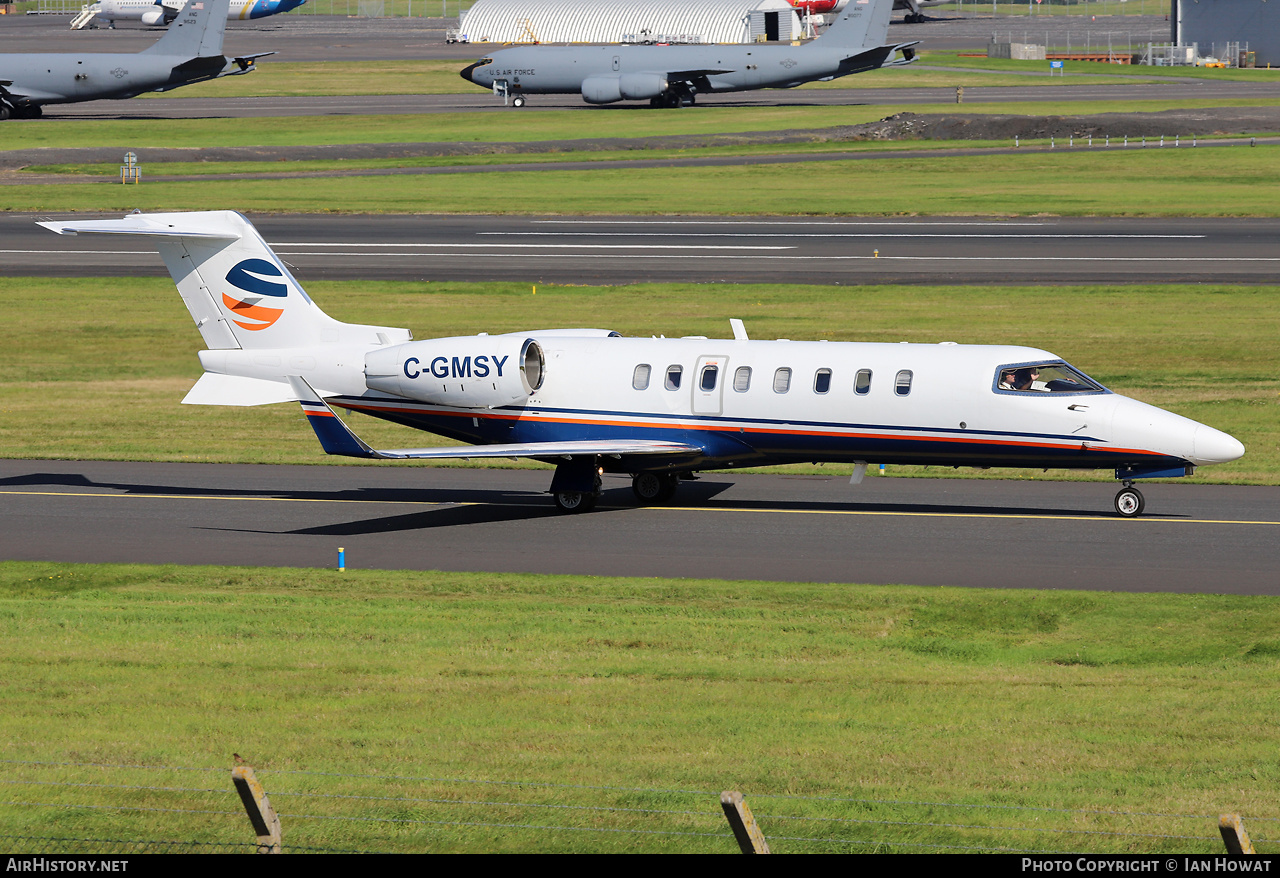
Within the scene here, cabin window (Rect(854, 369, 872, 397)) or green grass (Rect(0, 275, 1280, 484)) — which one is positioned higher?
cabin window (Rect(854, 369, 872, 397))

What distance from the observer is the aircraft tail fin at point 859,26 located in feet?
372

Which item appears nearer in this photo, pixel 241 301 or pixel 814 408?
pixel 814 408

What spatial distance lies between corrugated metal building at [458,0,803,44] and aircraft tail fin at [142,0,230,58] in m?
44.4

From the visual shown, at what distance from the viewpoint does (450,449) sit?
25891 mm

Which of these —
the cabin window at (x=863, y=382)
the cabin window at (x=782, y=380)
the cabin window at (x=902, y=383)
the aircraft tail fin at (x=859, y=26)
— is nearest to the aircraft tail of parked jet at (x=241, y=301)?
the cabin window at (x=782, y=380)

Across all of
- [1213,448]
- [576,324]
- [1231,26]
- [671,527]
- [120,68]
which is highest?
[120,68]

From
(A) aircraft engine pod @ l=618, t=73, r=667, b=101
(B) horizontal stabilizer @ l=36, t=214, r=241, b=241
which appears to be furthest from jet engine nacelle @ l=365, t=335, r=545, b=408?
(A) aircraft engine pod @ l=618, t=73, r=667, b=101

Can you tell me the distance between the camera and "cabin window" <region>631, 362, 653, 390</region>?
1051 inches

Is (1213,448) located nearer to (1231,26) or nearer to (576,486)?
(576,486)

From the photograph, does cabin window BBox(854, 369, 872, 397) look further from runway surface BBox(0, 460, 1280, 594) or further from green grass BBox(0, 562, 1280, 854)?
green grass BBox(0, 562, 1280, 854)

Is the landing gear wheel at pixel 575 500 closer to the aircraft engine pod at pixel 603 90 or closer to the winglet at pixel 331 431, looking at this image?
the winglet at pixel 331 431

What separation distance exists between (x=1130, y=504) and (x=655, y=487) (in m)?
8.13

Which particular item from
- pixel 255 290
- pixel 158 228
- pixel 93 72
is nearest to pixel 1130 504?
pixel 255 290
